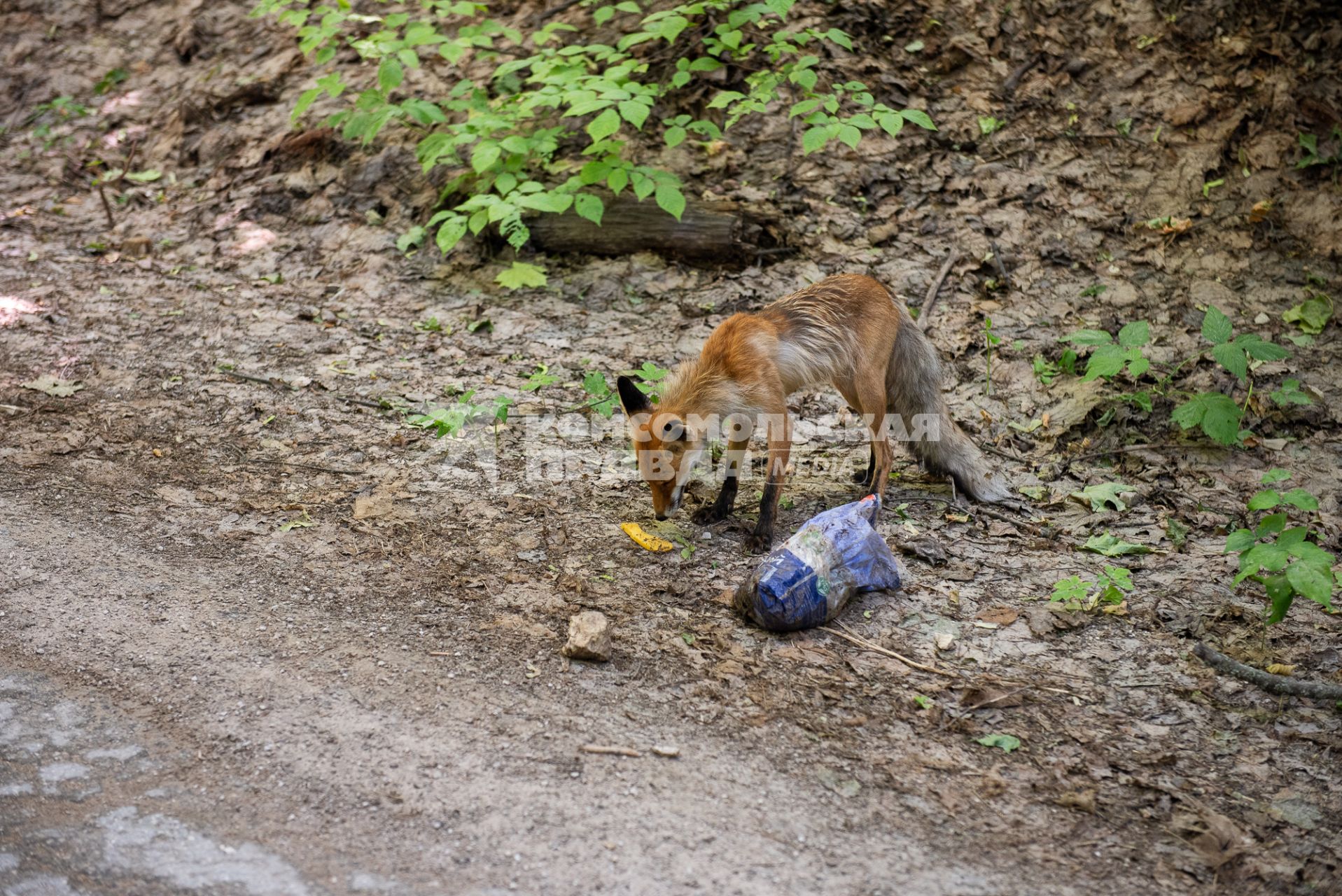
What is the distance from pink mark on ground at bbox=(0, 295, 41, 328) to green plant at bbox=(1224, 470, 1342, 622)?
8451mm

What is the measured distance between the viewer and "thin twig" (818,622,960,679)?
4.18 metres

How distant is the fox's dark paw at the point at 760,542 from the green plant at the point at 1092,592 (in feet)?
4.87

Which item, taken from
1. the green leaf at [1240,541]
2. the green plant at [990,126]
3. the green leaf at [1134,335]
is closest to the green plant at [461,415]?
the green leaf at [1134,335]

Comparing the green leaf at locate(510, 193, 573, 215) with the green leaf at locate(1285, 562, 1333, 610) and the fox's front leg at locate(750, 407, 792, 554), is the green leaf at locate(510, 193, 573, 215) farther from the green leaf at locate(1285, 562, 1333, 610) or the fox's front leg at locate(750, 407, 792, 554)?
the green leaf at locate(1285, 562, 1333, 610)

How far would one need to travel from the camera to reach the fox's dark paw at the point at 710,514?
548 centimetres

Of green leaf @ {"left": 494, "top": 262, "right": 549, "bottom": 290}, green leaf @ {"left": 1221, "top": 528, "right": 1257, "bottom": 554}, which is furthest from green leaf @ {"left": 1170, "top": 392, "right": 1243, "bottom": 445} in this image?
green leaf @ {"left": 494, "top": 262, "right": 549, "bottom": 290}

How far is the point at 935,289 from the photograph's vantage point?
7.31 metres

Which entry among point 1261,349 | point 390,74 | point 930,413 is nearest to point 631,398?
point 930,413

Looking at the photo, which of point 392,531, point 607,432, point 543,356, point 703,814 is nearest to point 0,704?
point 392,531

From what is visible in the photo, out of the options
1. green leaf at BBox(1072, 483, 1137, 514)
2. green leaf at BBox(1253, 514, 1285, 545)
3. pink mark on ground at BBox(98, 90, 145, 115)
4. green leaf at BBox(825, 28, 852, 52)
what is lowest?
green leaf at BBox(1072, 483, 1137, 514)

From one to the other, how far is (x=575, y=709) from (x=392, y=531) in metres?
1.85

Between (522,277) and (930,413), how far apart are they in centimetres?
368

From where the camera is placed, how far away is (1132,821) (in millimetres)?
3365

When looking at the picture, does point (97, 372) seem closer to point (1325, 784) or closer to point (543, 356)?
point (543, 356)
